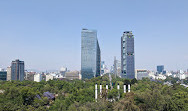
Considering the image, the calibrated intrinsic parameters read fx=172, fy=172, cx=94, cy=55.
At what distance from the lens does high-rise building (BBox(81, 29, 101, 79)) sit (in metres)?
101

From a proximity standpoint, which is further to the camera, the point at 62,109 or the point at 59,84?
the point at 59,84

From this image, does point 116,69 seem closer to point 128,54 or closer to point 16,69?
point 128,54

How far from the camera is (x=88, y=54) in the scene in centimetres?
10038

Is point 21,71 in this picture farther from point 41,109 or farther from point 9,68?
point 41,109

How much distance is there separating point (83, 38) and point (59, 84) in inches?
2244

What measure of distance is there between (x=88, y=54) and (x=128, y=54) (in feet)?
81.6

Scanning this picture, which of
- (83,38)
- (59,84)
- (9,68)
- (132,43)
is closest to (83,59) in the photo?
(83,38)

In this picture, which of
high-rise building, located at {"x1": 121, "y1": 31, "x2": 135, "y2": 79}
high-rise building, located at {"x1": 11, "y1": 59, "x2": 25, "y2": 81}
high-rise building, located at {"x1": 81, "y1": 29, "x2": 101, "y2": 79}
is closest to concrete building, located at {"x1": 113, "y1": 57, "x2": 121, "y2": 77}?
high-rise building, located at {"x1": 121, "y1": 31, "x2": 135, "y2": 79}

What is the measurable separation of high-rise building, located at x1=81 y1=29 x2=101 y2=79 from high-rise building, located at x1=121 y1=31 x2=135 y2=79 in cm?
1805

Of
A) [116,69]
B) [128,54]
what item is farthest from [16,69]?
[128,54]

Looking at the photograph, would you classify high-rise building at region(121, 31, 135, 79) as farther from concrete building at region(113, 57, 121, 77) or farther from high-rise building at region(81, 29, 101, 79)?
high-rise building at region(81, 29, 101, 79)

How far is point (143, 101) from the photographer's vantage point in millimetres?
27484

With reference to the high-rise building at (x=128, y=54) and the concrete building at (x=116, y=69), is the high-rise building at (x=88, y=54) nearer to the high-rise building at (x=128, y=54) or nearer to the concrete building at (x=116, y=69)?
the concrete building at (x=116, y=69)

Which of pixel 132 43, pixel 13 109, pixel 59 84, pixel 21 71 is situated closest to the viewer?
pixel 13 109
